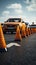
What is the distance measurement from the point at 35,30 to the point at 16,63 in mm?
28958

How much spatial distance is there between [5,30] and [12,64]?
18.8 m

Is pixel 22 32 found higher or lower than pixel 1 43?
lower

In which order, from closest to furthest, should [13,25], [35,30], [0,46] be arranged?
1. [0,46]
2. [13,25]
3. [35,30]

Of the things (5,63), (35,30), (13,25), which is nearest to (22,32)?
(13,25)

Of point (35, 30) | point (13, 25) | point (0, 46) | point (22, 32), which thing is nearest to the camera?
point (0, 46)

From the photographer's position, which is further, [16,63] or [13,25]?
[13,25]

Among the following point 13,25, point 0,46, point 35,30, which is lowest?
point 35,30

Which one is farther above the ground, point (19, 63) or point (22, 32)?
point (19, 63)

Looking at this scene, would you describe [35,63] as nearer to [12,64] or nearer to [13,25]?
[12,64]

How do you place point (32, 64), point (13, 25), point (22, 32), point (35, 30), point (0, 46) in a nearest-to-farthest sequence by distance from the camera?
point (32, 64), point (0, 46), point (22, 32), point (13, 25), point (35, 30)

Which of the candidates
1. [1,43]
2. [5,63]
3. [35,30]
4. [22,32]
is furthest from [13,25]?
[5,63]

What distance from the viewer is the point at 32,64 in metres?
6.15

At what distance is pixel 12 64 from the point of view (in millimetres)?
6152

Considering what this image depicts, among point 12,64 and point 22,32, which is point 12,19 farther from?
point 12,64
